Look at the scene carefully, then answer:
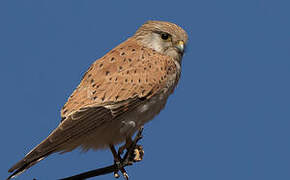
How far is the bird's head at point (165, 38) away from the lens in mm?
7359

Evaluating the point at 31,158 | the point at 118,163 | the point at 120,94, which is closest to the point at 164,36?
the point at 120,94

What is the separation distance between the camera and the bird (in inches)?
240

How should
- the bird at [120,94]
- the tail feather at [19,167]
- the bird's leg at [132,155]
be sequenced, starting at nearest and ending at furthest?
1. the tail feather at [19,167]
2. the bird at [120,94]
3. the bird's leg at [132,155]

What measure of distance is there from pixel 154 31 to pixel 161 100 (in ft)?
3.80

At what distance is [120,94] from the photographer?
258 inches

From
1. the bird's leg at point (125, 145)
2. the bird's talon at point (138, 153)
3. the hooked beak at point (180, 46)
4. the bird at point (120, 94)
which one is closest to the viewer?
the bird at point (120, 94)

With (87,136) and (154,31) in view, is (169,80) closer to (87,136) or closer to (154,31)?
(154,31)

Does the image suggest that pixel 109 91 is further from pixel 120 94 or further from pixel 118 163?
pixel 118 163

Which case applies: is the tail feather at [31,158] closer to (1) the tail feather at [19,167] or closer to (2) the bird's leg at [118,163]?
(1) the tail feather at [19,167]

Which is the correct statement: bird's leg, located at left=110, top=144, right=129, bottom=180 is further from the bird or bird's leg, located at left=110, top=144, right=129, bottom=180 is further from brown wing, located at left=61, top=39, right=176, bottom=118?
brown wing, located at left=61, top=39, right=176, bottom=118

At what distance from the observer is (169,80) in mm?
6992

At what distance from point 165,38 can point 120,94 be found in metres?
1.29

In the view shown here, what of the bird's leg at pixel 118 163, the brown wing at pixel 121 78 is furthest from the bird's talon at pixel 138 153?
the brown wing at pixel 121 78

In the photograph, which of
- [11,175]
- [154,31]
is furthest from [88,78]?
[11,175]
